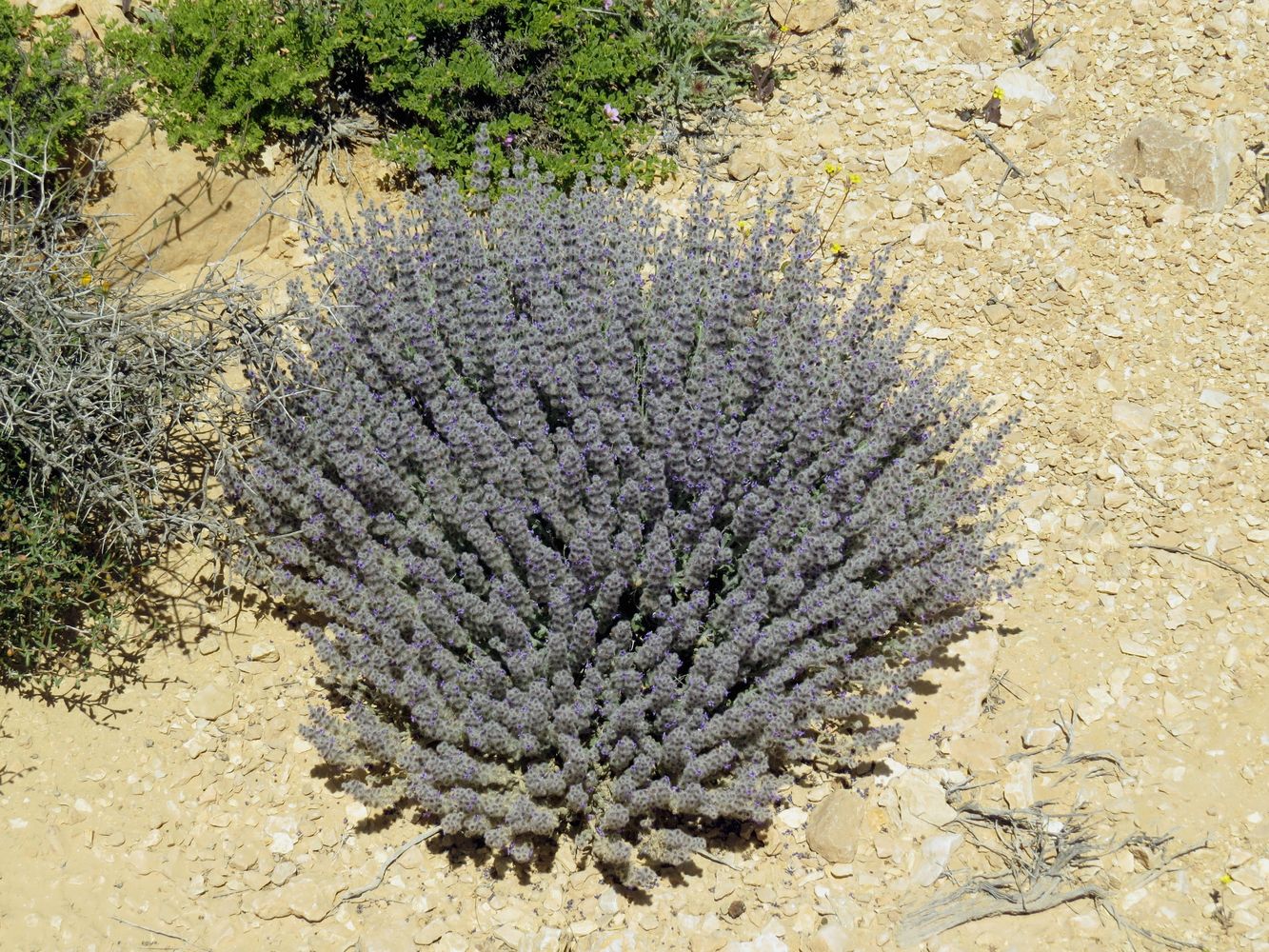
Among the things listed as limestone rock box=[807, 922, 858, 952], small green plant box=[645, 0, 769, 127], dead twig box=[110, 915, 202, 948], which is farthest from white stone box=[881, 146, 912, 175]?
dead twig box=[110, 915, 202, 948]

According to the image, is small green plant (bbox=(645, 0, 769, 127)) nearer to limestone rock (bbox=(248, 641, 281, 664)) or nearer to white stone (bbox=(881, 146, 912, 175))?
white stone (bbox=(881, 146, 912, 175))

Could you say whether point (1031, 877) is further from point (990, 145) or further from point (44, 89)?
point (44, 89)

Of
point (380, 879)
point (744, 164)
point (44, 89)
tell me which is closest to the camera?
point (380, 879)

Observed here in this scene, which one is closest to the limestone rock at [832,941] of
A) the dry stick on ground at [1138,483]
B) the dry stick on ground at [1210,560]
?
the dry stick on ground at [1210,560]

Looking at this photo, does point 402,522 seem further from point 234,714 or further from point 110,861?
point 110,861

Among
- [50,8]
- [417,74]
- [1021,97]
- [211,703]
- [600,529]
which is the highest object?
[50,8]

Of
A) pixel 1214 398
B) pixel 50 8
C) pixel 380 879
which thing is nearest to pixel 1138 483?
pixel 1214 398

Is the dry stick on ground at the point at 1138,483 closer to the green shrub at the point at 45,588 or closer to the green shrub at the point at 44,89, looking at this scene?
the green shrub at the point at 45,588
